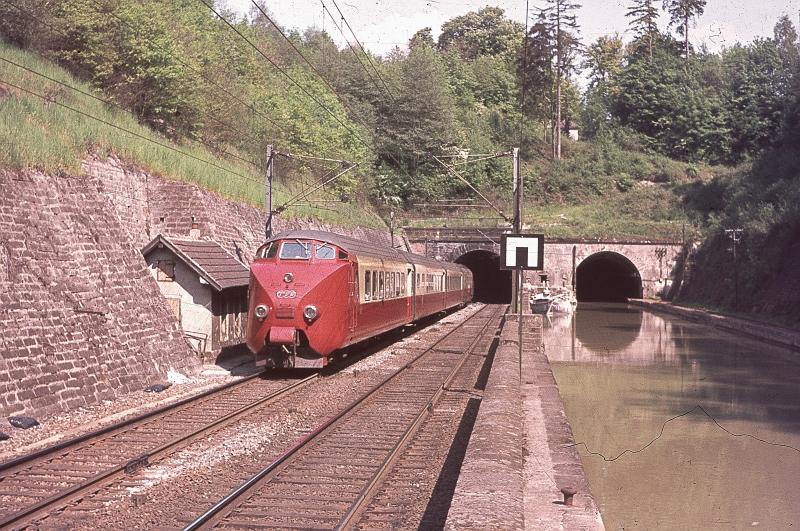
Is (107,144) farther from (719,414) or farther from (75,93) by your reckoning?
(719,414)

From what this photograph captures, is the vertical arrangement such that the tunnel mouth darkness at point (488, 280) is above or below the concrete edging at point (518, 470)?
Result: above

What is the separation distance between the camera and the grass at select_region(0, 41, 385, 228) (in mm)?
16438

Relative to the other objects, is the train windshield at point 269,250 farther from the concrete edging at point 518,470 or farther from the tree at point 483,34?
the tree at point 483,34

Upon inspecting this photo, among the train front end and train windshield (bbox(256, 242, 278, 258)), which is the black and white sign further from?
train windshield (bbox(256, 242, 278, 258))

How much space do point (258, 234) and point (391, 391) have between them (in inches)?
577

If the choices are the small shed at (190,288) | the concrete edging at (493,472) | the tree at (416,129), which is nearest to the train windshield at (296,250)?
the small shed at (190,288)

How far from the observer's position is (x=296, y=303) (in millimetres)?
16391

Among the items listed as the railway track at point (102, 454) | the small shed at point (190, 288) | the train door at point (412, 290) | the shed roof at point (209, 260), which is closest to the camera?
the railway track at point (102, 454)

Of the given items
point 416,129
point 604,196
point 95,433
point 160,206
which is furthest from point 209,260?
point 604,196

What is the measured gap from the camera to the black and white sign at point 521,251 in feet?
52.7

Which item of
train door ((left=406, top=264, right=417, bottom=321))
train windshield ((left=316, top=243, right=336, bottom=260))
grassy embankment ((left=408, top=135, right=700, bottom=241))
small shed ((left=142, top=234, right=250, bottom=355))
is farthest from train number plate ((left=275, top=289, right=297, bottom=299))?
grassy embankment ((left=408, top=135, right=700, bottom=241))

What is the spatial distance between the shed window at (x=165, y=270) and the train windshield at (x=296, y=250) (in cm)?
370

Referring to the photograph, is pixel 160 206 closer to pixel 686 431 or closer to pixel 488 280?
pixel 686 431

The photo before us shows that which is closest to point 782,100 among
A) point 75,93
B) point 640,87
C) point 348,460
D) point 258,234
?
point 640,87
